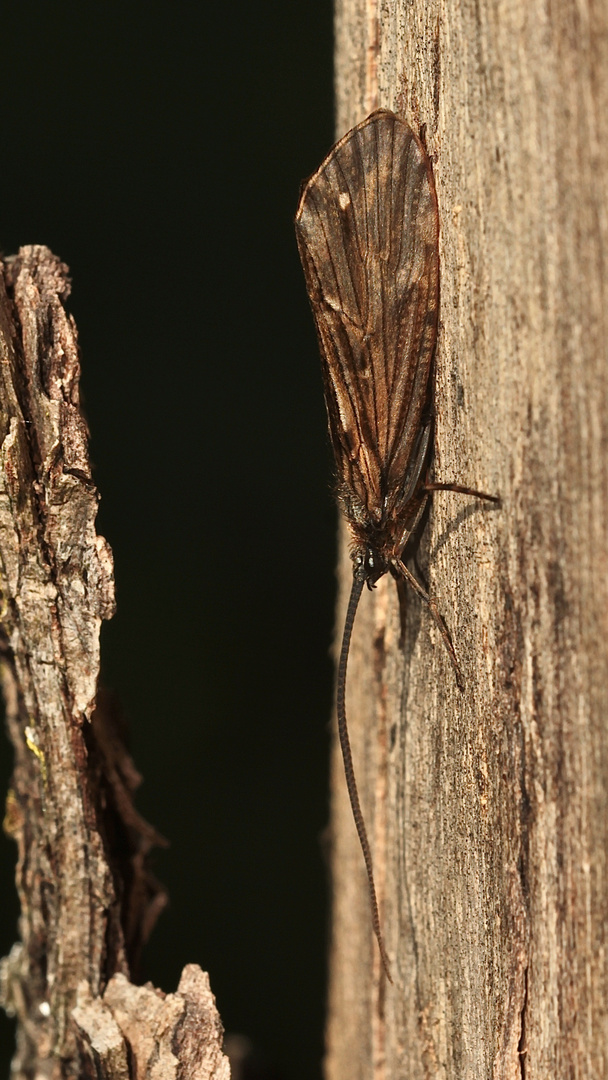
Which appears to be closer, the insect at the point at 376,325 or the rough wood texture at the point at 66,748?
the insect at the point at 376,325

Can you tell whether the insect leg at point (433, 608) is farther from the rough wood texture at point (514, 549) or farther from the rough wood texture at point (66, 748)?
the rough wood texture at point (66, 748)

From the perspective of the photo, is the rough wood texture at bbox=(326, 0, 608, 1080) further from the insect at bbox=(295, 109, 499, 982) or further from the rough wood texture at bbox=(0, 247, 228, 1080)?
the rough wood texture at bbox=(0, 247, 228, 1080)

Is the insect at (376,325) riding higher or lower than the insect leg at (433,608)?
higher

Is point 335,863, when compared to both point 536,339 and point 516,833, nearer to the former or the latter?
point 516,833

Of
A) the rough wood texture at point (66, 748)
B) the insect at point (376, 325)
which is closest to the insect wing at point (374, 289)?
→ the insect at point (376, 325)

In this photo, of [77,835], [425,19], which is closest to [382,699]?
[77,835]

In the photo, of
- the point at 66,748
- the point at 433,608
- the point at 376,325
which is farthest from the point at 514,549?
the point at 66,748

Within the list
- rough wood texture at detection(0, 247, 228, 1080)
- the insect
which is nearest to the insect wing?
the insect
